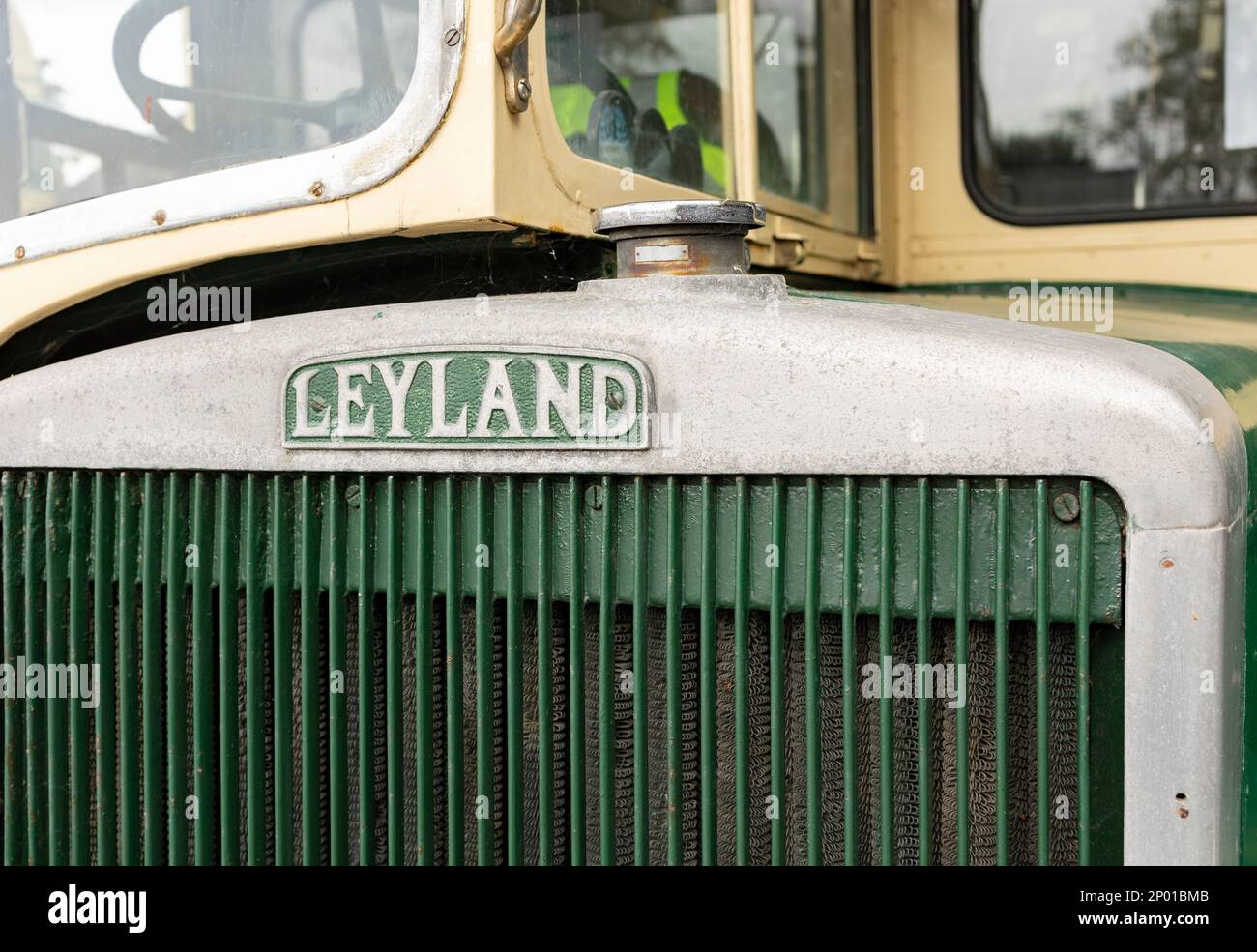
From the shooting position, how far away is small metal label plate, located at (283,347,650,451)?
1348 mm

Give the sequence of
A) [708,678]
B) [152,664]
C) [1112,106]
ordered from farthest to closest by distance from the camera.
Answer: [1112,106] → [152,664] → [708,678]

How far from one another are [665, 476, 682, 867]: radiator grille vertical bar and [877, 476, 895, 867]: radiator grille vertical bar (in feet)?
0.64

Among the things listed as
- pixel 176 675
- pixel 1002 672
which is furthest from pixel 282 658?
pixel 1002 672

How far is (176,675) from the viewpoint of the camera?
5.14 feet

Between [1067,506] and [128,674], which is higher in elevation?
[1067,506]

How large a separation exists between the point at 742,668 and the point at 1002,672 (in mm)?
247

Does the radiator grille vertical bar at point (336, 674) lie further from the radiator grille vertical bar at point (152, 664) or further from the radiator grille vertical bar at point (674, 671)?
the radiator grille vertical bar at point (674, 671)

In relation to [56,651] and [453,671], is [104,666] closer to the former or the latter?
[56,651]

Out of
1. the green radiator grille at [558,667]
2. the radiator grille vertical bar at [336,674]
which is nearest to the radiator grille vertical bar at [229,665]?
the green radiator grille at [558,667]

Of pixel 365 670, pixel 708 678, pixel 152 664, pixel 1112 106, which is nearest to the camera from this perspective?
pixel 708 678

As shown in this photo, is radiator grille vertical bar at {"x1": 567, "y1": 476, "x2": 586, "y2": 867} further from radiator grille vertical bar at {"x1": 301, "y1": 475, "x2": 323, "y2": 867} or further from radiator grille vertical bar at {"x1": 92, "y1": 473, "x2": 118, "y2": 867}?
radiator grille vertical bar at {"x1": 92, "y1": 473, "x2": 118, "y2": 867}

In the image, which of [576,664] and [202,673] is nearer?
[576,664]

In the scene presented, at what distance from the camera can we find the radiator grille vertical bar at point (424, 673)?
1.44 m

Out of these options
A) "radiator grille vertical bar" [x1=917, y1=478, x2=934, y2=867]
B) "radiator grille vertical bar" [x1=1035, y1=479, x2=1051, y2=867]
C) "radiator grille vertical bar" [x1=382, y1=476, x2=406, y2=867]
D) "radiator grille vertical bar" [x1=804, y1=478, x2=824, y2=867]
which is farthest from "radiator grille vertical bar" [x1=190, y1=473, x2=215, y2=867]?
"radiator grille vertical bar" [x1=1035, y1=479, x2=1051, y2=867]
